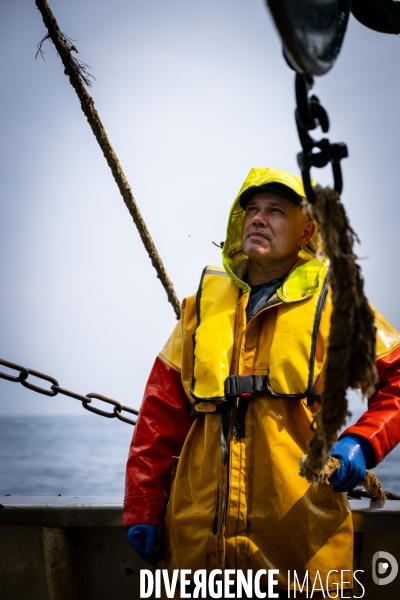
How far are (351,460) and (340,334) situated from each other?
776 mm

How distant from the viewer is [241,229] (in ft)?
9.89

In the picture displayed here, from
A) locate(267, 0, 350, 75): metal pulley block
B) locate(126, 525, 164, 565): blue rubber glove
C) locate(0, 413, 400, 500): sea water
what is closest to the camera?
locate(267, 0, 350, 75): metal pulley block

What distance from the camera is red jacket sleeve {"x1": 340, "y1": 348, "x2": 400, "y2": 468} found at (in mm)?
2332

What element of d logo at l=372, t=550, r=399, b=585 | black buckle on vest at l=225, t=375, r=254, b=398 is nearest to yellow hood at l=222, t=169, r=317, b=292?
black buckle on vest at l=225, t=375, r=254, b=398

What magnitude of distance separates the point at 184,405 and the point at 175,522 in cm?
48

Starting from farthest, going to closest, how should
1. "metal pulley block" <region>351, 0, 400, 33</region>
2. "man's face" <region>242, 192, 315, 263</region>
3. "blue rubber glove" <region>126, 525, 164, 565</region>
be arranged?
"man's face" <region>242, 192, 315, 263</region> < "blue rubber glove" <region>126, 525, 164, 565</region> < "metal pulley block" <region>351, 0, 400, 33</region>

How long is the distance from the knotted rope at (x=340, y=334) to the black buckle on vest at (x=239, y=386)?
0.71 m

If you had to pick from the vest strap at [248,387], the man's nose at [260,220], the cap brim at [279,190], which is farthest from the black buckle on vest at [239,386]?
the cap brim at [279,190]

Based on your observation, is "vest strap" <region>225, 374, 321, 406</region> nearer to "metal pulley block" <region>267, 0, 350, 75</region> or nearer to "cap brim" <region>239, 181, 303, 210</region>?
"cap brim" <region>239, 181, 303, 210</region>

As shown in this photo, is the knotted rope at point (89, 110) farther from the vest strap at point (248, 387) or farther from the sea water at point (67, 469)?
the sea water at point (67, 469)

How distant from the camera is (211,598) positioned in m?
2.25

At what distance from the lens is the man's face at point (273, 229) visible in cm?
269

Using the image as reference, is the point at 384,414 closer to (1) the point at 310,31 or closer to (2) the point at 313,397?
(2) the point at 313,397

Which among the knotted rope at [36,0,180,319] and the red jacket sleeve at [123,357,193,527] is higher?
the knotted rope at [36,0,180,319]
